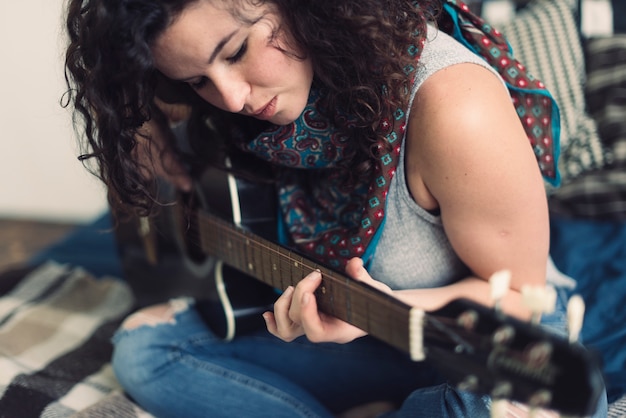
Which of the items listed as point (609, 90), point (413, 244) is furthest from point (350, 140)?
point (609, 90)

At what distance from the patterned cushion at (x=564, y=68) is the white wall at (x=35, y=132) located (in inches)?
Result: 53.7

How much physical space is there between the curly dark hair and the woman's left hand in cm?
21

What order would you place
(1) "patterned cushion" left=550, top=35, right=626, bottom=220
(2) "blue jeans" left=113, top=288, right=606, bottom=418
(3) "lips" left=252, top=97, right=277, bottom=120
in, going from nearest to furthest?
1. (3) "lips" left=252, top=97, right=277, bottom=120
2. (2) "blue jeans" left=113, top=288, right=606, bottom=418
3. (1) "patterned cushion" left=550, top=35, right=626, bottom=220

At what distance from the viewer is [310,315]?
85 cm

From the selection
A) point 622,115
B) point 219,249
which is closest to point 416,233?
point 219,249

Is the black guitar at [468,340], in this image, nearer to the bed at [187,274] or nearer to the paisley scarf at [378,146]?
the paisley scarf at [378,146]

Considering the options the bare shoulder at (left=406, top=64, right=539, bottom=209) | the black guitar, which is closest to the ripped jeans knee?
the black guitar

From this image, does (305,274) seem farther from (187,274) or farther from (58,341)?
(58,341)

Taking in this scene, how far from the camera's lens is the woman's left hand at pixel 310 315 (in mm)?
832

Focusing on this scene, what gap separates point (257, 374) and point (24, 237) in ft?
5.03

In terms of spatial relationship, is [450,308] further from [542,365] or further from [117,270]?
[117,270]

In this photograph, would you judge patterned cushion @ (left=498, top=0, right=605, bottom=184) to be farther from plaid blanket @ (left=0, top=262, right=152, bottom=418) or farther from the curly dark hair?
plaid blanket @ (left=0, top=262, right=152, bottom=418)

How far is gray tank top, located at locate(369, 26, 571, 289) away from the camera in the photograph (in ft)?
3.14

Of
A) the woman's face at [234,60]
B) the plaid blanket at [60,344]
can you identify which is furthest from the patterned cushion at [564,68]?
the woman's face at [234,60]
